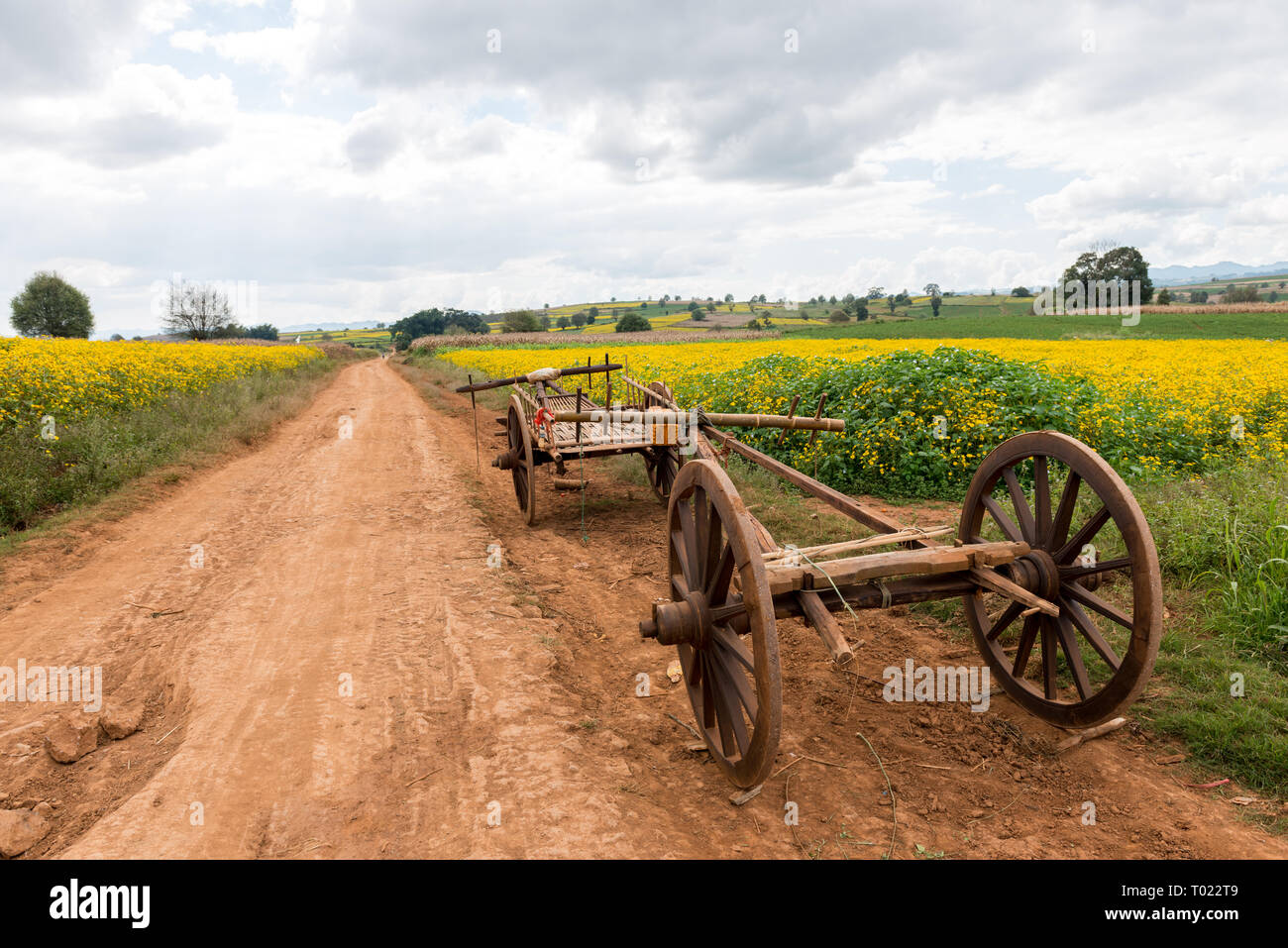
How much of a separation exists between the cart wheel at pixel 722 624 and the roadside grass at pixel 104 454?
24.6ft

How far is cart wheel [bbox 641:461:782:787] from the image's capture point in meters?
2.64

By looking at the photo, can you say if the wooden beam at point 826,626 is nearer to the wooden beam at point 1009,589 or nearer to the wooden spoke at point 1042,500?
the wooden beam at point 1009,589

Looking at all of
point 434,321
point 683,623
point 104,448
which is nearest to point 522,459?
point 683,623

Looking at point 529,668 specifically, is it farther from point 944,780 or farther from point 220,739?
point 944,780

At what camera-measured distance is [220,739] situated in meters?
3.68

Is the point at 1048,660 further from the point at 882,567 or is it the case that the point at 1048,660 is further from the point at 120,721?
the point at 120,721

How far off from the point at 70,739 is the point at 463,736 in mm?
2270

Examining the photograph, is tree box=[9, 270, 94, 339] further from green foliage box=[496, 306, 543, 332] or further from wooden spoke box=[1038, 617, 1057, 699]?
wooden spoke box=[1038, 617, 1057, 699]

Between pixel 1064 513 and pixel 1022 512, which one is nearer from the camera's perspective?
pixel 1064 513

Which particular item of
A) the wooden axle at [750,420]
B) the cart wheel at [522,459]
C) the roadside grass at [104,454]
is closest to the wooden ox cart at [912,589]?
the wooden axle at [750,420]

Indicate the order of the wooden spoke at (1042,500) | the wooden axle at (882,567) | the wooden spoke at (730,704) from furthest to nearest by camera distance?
the wooden spoke at (1042,500) < the wooden spoke at (730,704) < the wooden axle at (882,567)

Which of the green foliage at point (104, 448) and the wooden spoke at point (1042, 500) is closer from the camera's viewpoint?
the wooden spoke at point (1042, 500)

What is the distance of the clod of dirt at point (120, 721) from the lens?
12.8 feet

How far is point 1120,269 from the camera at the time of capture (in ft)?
204
